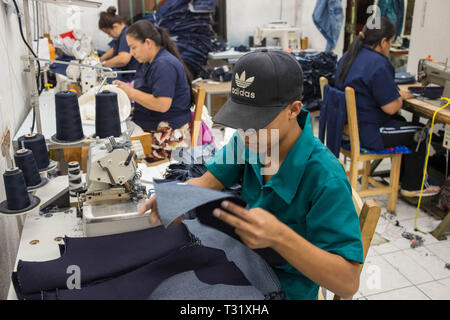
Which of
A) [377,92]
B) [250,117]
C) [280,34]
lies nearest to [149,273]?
[250,117]

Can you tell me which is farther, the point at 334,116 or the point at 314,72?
the point at 314,72

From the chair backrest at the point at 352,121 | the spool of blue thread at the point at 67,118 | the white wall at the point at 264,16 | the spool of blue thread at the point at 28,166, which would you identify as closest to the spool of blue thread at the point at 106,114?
the spool of blue thread at the point at 67,118

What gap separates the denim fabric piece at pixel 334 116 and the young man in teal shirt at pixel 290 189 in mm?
1905

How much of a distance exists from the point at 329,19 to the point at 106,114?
4.09 metres

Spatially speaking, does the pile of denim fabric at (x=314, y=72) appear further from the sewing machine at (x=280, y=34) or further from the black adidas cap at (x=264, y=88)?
the black adidas cap at (x=264, y=88)

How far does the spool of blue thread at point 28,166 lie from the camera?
1667mm

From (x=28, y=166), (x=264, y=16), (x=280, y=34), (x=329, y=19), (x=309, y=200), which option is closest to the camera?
(x=309, y=200)

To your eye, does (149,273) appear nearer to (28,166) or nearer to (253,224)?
(253,224)

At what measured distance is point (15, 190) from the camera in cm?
154

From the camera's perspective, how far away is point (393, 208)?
11.0ft

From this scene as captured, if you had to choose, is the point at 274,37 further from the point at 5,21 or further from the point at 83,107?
the point at 5,21
